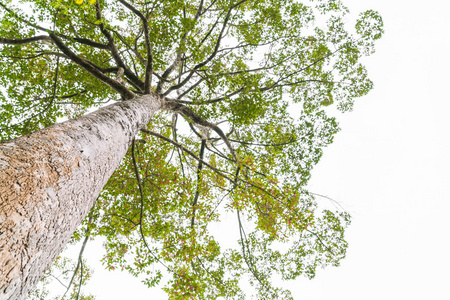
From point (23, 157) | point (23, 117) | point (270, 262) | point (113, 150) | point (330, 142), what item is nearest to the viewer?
point (23, 157)

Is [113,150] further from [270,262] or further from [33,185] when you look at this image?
[270,262]

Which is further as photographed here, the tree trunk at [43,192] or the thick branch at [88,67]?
the thick branch at [88,67]

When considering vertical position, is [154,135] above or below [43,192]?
above

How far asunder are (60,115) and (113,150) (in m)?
4.37

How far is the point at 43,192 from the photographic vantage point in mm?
1190

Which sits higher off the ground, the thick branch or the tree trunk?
the thick branch

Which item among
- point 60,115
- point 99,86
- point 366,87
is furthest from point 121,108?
point 366,87

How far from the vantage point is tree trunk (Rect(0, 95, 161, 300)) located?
942 mm

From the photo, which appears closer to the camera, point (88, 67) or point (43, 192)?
point (43, 192)

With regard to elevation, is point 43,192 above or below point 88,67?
below

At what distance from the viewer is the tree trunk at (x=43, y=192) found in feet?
3.09

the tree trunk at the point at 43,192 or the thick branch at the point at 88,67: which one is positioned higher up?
the thick branch at the point at 88,67

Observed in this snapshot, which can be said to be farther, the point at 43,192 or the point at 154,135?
the point at 154,135

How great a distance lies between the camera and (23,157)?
4.04ft
